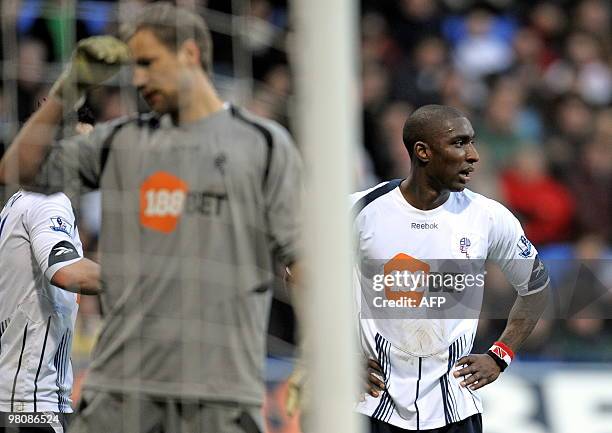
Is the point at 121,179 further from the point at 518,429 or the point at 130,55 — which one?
the point at 518,429

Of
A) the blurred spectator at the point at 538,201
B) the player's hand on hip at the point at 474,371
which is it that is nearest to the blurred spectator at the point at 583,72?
the blurred spectator at the point at 538,201

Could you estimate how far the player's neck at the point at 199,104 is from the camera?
4.36 metres

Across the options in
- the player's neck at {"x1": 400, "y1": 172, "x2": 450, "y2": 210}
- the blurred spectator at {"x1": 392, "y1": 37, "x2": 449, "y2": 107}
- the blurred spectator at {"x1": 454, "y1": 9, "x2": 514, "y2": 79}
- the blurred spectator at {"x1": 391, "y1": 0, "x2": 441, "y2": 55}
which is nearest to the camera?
the player's neck at {"x1": 400, "y1": 172, "x2": 450, "y2": 210}

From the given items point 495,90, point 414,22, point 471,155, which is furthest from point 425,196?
point 414,22

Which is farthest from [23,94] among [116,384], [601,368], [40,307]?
[601,368]

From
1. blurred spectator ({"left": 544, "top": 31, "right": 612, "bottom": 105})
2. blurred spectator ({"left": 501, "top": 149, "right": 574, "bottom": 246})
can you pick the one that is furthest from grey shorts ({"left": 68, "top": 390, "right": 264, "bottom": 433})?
blurred spectator ({"left": 544, "top": 31, "right": 612, "bottom": 105})

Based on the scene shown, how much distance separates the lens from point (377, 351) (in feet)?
15.2

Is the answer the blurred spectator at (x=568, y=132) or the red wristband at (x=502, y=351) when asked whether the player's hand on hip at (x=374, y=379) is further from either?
the blurred spectator at (x=568, y=132)

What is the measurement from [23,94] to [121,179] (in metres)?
2.52

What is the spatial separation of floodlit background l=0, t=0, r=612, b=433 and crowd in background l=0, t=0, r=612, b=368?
0.04 ft

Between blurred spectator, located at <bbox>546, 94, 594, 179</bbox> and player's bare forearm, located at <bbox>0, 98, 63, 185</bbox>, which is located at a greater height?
blurred spectator, located at <bbox>546, 94, 594, 179</bbox>

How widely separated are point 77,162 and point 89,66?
327mm

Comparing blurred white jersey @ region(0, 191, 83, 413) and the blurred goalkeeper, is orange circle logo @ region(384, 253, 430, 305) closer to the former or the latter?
the blurred goalkeeper

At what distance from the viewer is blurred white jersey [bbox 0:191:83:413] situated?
4633 millimetres
